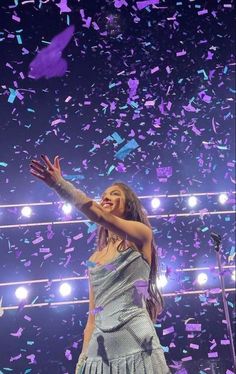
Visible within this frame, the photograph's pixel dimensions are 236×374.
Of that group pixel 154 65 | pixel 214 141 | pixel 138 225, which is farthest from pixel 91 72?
pixel 138 225

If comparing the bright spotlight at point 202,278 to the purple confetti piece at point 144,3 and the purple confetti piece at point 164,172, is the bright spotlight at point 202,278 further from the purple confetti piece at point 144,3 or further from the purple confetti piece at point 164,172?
the purple confetti piece at point 144,3

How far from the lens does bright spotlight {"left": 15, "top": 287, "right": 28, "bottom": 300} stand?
5473 mm

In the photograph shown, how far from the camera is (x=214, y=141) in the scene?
6066mm

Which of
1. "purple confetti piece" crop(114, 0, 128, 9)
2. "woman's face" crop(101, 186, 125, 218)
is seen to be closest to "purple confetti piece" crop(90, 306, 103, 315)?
"woman's face" crop(101, 186, 125, 218)

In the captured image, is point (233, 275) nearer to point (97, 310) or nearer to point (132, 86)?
point (132, 86)

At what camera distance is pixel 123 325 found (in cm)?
191

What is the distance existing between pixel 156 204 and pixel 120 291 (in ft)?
13.4

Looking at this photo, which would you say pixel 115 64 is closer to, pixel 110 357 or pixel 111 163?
pixel 111 163

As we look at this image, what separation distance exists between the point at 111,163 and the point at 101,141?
0.96ft

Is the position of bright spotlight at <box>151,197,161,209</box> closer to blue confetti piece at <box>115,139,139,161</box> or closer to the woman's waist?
blue confetti piece at <box>115,139,139,161</box>

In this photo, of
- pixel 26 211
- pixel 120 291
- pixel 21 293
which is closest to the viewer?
pixel 120 291

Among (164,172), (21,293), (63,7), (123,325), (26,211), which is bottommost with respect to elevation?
(123,325)

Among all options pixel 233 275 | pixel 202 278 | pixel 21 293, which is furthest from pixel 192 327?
pixel 21 293

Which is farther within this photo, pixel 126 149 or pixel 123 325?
pixel 126 149
